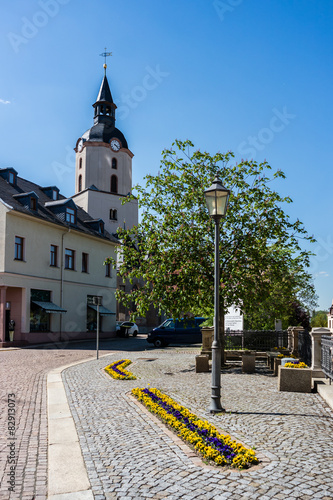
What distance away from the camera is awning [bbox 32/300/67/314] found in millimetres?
30219

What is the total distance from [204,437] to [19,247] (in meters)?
25.1

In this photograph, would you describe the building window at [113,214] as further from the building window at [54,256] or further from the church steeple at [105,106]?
the building window at [54,256]

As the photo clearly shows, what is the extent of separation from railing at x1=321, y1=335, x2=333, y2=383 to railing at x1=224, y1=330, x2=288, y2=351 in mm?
10943

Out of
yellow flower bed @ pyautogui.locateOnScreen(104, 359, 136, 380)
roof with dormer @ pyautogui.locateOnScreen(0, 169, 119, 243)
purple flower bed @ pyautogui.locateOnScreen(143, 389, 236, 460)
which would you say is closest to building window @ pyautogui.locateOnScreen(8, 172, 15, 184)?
roof with dormer @ pyautogui.locateOnScreen(0, 169, 119, 243)

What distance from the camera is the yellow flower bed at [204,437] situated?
528cm

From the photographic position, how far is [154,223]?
15961 millimetres

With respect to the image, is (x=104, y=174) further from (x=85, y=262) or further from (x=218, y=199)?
(x=218, y=199)

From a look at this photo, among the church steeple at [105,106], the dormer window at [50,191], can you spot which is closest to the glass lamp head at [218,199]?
the dormer window at [50,191]

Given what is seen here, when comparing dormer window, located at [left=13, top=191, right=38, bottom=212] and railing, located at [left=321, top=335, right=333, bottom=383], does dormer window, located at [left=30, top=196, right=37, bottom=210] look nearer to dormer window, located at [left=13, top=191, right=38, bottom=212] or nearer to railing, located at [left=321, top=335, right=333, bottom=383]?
dormer window, located at [left=13, top=191, right=38, bottom=212]

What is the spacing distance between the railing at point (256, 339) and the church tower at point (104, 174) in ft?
108

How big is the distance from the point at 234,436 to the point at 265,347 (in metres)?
16.7

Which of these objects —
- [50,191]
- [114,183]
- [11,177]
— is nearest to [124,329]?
[50,191]

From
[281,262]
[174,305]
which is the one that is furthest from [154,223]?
[281,262]

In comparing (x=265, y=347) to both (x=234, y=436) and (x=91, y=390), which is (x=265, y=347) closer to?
(x=91, y=390)
